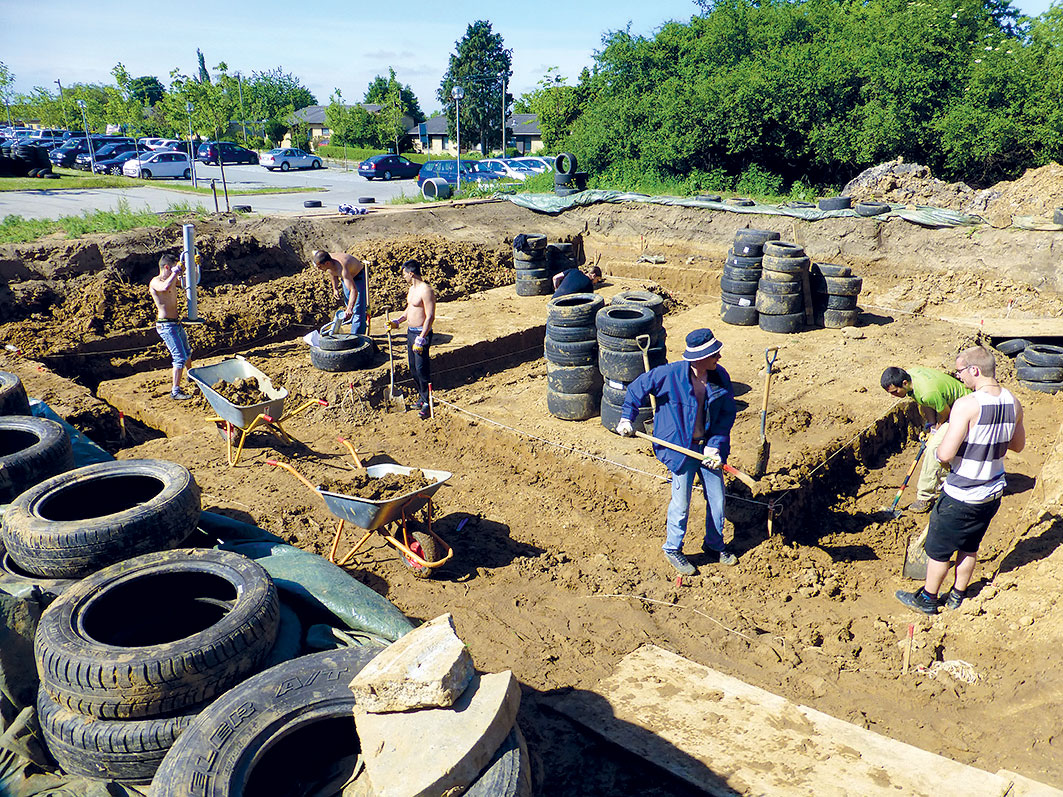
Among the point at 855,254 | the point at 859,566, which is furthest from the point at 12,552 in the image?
the point at 855,254

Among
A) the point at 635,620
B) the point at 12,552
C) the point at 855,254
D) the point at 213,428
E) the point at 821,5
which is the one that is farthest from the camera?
the point at 821,5

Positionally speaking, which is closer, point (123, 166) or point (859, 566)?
point (859, 566)

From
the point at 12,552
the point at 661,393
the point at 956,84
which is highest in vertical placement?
the point at 956,84

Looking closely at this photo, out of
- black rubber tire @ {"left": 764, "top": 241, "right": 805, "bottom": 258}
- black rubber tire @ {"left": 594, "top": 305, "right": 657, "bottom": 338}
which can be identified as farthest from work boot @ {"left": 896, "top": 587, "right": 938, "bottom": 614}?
black rubber tire @ {"left": 764, "top": 241, "right": 805, "bottom": 258}

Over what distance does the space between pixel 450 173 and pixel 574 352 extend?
23.4 metres

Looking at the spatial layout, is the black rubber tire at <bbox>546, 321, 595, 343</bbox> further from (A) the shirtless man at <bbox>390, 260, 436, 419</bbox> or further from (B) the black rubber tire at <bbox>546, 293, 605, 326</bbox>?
(A) the shirtless man at <bbox>390, 260, 436, 419</bbox>

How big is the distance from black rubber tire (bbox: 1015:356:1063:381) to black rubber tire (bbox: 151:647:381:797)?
33.4ft

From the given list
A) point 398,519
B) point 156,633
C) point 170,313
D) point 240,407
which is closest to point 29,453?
point 240,407

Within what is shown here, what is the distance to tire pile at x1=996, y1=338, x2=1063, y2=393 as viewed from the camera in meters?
9.88

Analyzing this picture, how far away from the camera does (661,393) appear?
5906 mm

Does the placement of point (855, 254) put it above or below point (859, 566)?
above

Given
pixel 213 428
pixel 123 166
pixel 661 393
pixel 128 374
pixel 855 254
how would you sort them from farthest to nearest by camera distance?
1. pixel 123 166
2. pixel 855 254
3. pixel 128 374
4. pixel 213 428
5. pixel 661 393

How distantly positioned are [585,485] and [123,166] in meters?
32.4

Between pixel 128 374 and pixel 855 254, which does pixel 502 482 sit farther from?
pixel 855 254
